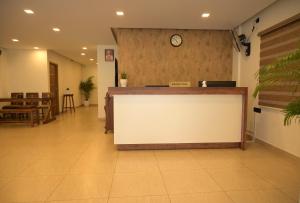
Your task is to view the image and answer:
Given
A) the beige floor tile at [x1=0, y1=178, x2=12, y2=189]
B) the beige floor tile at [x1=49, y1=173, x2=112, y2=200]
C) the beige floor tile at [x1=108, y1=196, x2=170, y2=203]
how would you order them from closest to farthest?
the beige floor tile at [x1=108, y1=196, x2=170, y2=203]
the beige floor tile at [x1=49, y1=173, x2=112, y2=200]
the beige floor tile at [x1=0, y1=178, x2=12, y2=189]

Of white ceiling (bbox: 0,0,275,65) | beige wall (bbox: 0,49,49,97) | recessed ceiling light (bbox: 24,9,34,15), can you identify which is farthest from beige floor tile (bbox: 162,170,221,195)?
beige wall (bbox: 0,49,49,97)

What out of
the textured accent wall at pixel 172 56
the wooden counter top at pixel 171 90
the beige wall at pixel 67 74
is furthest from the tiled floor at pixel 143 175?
the beige wall at pixel 67 74

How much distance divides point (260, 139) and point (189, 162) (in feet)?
6.13

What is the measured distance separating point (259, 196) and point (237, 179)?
0.38 m

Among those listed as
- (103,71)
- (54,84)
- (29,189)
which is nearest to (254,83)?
(29,189)

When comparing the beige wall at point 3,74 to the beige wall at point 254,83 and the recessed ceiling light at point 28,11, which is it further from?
the beige wall at point 254,83

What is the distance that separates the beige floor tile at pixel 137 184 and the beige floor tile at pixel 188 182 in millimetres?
101

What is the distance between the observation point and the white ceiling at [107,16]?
343cm

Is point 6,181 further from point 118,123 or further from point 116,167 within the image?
point 118,123

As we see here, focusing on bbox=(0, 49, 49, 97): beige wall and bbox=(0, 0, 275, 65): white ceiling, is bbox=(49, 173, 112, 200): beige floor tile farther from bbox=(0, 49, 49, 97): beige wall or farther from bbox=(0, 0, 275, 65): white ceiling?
bbox=(0, 49, 49, 97): beige wall

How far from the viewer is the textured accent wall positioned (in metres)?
5.02

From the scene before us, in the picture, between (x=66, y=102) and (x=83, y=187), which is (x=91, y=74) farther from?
(x=83, y=187)

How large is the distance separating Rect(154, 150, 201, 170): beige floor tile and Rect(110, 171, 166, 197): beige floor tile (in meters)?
0.32

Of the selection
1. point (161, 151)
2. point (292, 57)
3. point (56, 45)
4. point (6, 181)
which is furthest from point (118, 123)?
point (56, 45)
